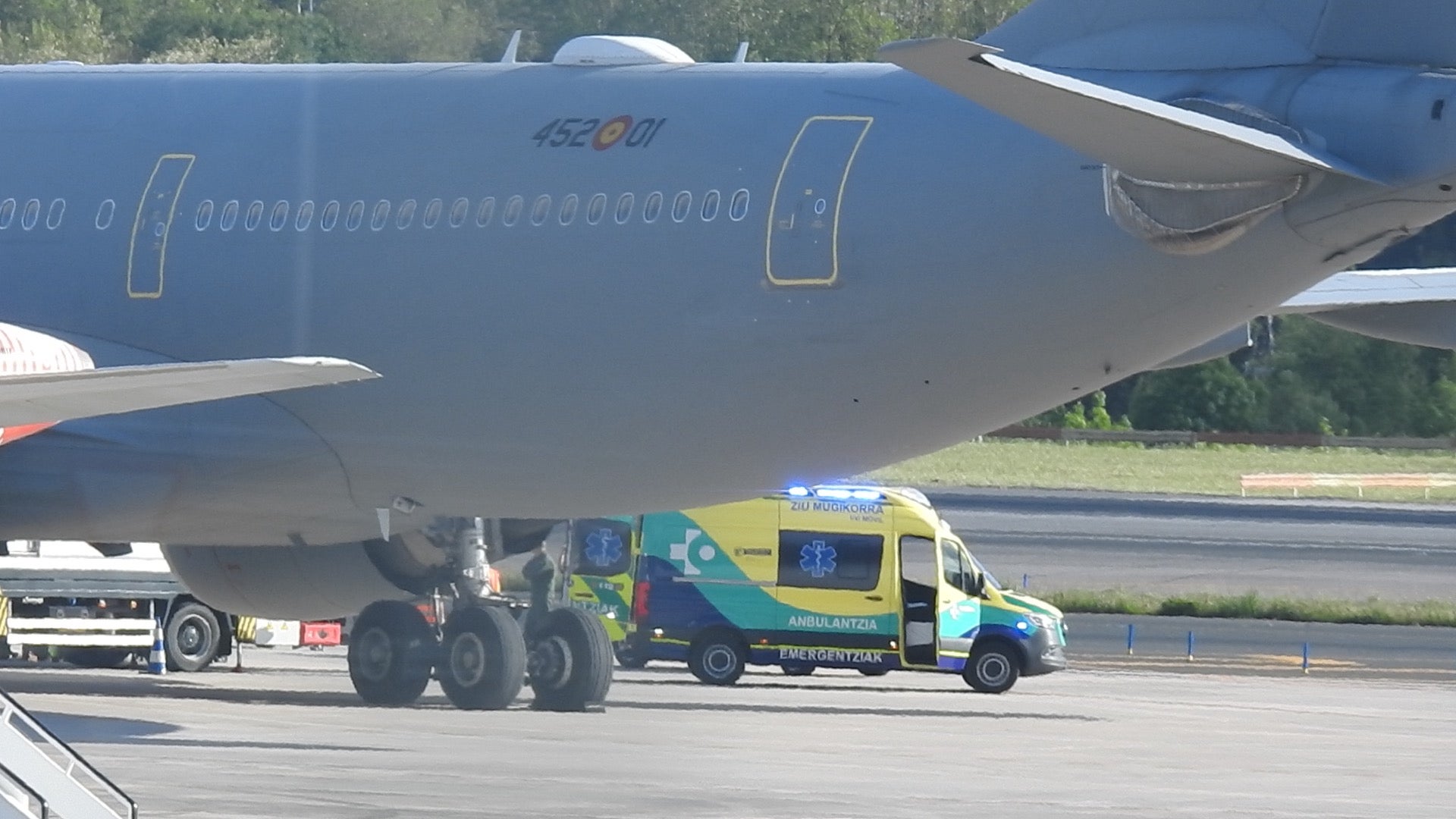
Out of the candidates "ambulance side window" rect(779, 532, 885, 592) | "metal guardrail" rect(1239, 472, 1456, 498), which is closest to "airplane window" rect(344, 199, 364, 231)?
"ambulance side window" rect(779, 532, 885, 592)

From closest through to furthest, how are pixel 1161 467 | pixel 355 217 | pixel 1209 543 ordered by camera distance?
pixel 355 217
pixel 1209 543
pixel 1161 467

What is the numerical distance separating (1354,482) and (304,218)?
45794 mm

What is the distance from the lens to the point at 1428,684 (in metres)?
31.5

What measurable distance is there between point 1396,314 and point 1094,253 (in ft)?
19.7

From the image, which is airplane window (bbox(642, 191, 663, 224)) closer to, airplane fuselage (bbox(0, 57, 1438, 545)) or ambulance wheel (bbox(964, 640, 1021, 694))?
airplane fuselage (bbox(0, 57, 1438, 545))

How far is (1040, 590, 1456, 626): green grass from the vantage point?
4144 cm

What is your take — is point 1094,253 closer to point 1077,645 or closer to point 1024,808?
point 1024,808

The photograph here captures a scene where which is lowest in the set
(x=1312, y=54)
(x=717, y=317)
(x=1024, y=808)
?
(x=1024, y=808)

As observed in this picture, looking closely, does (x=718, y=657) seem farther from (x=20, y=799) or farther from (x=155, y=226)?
(x=20, y=799)

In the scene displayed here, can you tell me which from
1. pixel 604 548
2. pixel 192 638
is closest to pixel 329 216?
pixel 192 638

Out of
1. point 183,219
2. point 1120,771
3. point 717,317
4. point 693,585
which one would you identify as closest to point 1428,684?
point 693,585

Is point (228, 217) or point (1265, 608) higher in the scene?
point (228, 217)

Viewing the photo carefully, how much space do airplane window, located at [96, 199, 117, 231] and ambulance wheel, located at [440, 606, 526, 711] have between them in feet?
15.6

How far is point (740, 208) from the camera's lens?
19062 millimetres
